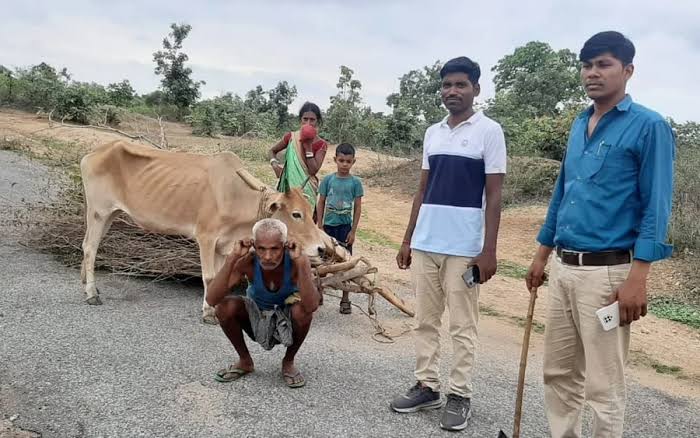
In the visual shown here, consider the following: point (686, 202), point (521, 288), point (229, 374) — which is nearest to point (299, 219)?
point (229, 374)

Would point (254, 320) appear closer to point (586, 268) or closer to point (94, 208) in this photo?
point (586, 268)

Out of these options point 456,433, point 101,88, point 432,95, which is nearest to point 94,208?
point 456,433

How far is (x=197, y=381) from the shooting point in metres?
3.63

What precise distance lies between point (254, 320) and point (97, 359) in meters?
1.19

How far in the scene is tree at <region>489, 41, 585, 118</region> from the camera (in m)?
26.1

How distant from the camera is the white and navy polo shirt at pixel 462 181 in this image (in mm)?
3055

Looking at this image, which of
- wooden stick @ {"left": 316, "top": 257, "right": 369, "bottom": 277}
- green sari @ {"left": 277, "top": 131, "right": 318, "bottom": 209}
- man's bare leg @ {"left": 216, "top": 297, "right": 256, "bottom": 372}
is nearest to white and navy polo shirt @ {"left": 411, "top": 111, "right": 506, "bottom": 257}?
man's bare leg @ {"left": 216, "top": 297, "right": 256, "bottom": 372}

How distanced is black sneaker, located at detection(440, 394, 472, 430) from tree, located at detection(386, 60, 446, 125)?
1076 inches

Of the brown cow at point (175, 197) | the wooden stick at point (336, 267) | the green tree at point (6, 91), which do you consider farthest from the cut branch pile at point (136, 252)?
the green tree at point (6, 91)

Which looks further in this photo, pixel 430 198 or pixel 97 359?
pixel 97 359

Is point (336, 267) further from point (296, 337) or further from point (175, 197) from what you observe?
point (175, 197)

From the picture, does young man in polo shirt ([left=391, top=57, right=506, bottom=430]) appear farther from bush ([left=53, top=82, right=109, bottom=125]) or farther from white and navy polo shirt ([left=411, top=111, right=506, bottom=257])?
bush ([left=53, top=82, right=109, bottom=125])

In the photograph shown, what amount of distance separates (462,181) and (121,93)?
95.8ft

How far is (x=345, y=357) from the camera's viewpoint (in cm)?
432
